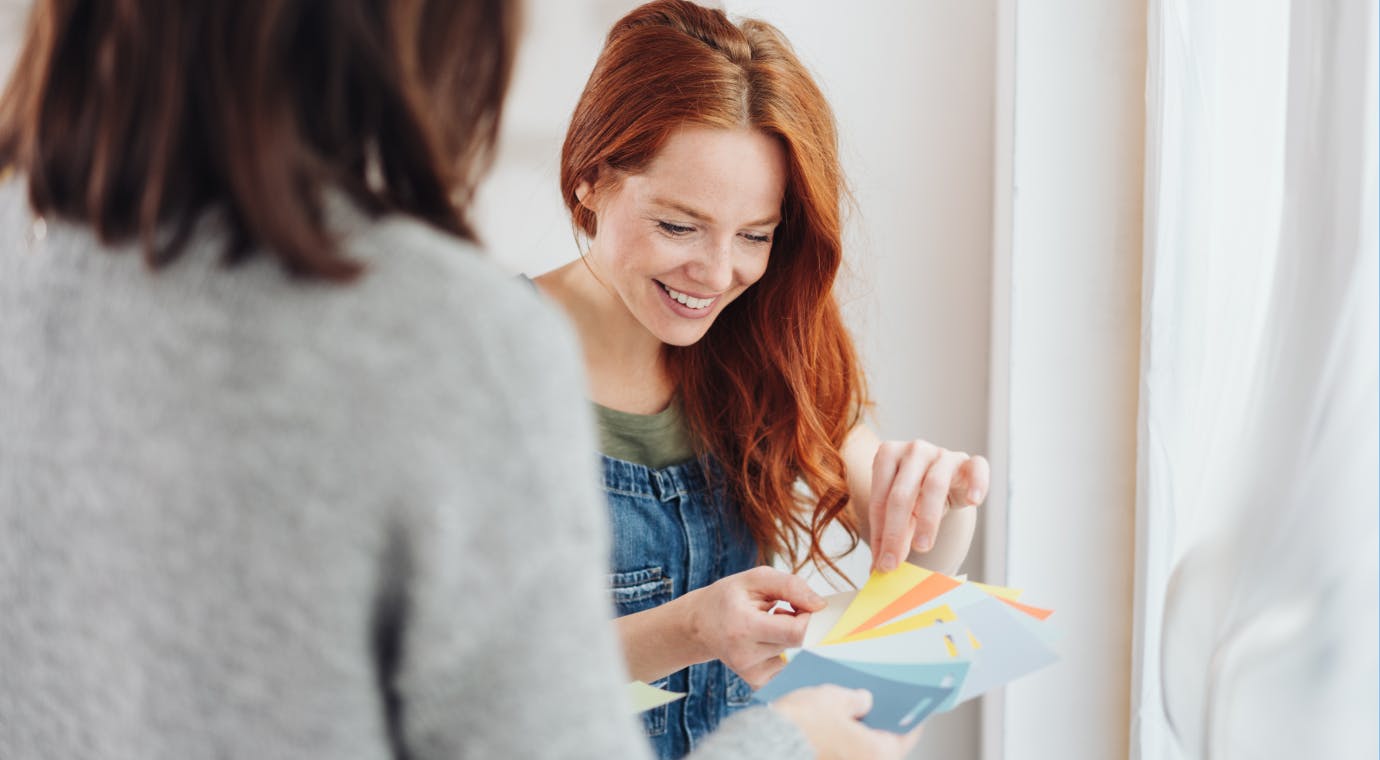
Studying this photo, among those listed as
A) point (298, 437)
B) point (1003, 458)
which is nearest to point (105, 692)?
point (298, 437)

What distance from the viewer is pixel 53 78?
491 mm

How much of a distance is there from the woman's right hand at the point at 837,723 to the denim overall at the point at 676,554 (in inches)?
19.9

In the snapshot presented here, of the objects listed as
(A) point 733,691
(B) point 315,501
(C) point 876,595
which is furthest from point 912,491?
(B) point 315,501

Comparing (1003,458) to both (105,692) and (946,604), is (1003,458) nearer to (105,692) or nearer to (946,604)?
(946,604)

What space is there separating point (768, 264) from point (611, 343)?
0.68 feet

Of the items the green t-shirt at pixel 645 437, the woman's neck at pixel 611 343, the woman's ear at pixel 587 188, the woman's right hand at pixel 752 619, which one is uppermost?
the woman's ear at pixel 587 188

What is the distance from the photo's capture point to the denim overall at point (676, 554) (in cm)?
125

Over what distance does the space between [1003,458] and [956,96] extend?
19.7 inches

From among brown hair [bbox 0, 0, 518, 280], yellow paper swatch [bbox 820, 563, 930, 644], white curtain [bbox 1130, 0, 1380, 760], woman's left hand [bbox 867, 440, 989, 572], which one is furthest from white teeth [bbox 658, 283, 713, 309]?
brown hair [bbox 0, 0, 518, 280]

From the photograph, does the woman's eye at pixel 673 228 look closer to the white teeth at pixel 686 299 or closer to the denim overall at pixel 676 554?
the white teeth at pixel 686 299

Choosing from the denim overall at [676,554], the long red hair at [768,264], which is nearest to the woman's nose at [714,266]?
the long red hair at [768,264]

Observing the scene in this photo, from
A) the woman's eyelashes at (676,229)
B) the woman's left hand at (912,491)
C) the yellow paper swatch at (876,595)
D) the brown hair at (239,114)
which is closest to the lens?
the brown hair at (239,114)

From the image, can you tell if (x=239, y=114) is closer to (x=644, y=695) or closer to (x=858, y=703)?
(x=858, y=703)

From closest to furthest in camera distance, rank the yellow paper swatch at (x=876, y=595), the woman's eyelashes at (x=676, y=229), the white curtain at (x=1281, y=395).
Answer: the white curtain at (x=1281, y=395) < the yellow paper swatch at (x=876, y=595) < the woman's eyelashes at (x=676, y=229)
